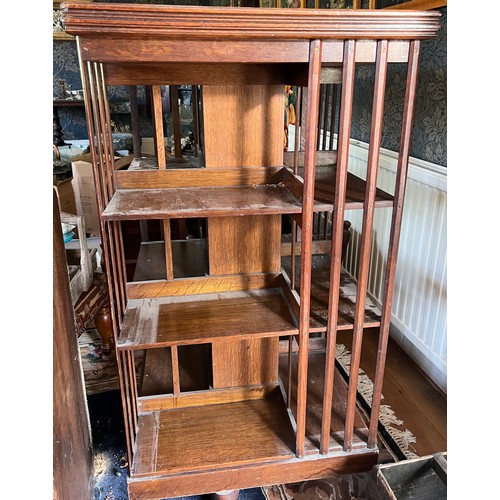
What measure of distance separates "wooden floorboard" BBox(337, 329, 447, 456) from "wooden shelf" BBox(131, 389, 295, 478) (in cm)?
64

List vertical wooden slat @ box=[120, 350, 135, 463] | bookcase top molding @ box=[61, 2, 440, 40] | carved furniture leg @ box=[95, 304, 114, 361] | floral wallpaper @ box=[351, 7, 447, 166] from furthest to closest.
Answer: carved furniture leg @ box=[95, 304, 114, 361] → floral wallpaper @ box=[351, 7, 447, 166] → vertical wooden slat @ box=[120, 350, 135, 463] → bookcase top molding @ box=[61, 2, 440, 40]

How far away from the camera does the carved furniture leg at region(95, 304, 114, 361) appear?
224cm

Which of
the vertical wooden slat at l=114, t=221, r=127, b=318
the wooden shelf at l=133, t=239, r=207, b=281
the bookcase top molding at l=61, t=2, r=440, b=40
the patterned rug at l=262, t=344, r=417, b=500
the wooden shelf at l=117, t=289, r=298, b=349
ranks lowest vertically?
the patterned rug at l=262, t=344, r=417, b=500

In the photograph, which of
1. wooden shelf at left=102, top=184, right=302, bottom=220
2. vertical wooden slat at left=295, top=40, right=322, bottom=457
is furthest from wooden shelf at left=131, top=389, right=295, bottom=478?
wooden shelf at left=102, top=184, right=302, bottom=220

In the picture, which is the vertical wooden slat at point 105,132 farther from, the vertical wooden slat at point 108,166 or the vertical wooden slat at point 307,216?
the vertical wooden slat at point 307,216

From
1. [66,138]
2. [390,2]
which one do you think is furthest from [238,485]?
[66,138]

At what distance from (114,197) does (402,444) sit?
55.6 inches

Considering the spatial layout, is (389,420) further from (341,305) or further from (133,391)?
(133,391)

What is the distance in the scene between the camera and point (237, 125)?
138 cm

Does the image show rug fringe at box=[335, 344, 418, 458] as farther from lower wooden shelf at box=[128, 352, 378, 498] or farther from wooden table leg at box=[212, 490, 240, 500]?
wooden table leg at box=[212, 490, 240, 500]

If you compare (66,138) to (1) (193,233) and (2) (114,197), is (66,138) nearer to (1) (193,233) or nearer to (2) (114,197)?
(1) (193,233)

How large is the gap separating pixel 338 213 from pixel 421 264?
1.00m

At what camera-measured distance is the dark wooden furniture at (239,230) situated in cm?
104

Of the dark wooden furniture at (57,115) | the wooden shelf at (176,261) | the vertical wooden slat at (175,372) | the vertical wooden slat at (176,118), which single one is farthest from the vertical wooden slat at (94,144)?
the dark wooden furniture at (57,115)
